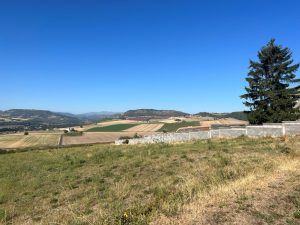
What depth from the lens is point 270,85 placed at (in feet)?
141

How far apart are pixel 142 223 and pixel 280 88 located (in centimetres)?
4209

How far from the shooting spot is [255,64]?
44531 millimetres

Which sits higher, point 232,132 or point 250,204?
point 232,132

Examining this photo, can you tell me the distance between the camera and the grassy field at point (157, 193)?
6379 millimetres

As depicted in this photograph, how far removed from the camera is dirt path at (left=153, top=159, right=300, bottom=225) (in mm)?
6024

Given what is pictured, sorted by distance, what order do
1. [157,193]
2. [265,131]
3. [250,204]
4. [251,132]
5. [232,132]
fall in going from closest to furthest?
1. [250,204]
2. [157,193]
3. [265,131]
4. [251,132]
5. [232,132]

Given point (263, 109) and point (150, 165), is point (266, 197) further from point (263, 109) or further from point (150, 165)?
point (263, 109)

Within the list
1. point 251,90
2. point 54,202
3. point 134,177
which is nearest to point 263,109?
point 251,90

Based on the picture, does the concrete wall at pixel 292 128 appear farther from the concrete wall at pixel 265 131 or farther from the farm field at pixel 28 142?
the farm field at pixel 28 142

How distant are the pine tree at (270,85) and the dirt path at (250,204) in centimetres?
3381

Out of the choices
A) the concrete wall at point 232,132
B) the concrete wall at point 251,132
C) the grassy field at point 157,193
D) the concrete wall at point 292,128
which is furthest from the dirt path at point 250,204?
the concrete wall at point 232,132

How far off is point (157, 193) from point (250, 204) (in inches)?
128

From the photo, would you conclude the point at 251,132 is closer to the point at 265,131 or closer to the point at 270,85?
the point at 265,131

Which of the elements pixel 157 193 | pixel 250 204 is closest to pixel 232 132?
pixel 157 193
